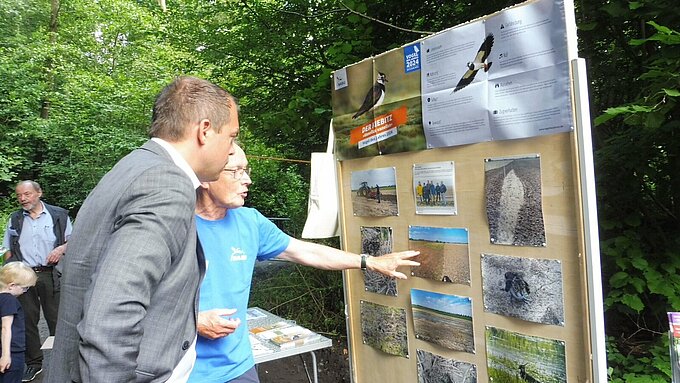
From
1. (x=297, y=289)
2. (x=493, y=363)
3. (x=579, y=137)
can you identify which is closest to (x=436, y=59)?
(x=579, y=137)

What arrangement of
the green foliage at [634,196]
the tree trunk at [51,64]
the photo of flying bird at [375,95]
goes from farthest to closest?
the tree trunk at [51,64] < the green foliage at [634,196] < the photo of flying bird at [375,95]

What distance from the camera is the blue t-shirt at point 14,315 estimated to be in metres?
3.30

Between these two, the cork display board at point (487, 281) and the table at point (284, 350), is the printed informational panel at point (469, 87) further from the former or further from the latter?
the table at point (284, 350)

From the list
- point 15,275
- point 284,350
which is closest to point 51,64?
point 15,275

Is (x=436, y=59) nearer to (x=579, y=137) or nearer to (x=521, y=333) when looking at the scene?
(x=579, y=137)

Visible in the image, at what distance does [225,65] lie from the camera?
474 centimetres

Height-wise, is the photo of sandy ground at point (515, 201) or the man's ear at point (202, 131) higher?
the man's ear at point (202, 131)

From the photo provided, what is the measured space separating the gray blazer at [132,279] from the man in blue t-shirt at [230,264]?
59 centimetres

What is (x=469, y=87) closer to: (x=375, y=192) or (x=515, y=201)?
(x=515, y=201)

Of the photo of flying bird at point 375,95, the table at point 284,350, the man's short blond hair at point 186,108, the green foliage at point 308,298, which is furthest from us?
the green foliage at point 308,298

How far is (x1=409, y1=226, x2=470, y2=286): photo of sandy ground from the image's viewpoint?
76.7 inches

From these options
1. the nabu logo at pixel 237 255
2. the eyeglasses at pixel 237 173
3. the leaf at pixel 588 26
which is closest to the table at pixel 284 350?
the nabu logo at pixel 237 255

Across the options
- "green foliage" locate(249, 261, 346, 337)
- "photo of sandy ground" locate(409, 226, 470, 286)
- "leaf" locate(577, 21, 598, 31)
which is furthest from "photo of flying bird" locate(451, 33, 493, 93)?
"green foliage" locate(249, 261, 346, 337)

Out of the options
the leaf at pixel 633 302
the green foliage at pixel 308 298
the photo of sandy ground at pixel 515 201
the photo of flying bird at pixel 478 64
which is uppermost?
the photo of flying bird at pixel 478 64
